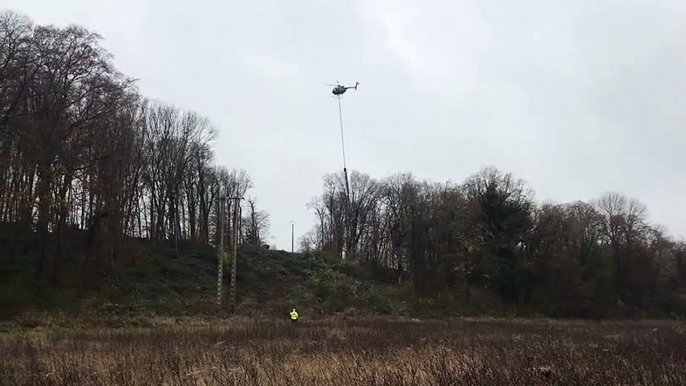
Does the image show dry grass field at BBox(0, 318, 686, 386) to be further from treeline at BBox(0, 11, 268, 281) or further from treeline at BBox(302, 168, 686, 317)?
treeline at BBox(302, 168, 686, 317)

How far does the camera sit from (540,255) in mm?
49250

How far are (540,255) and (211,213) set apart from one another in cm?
2962

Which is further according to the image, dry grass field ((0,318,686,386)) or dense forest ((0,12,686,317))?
dense forest ((0,12,686,317))

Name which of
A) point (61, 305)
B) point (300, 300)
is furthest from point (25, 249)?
point (300, 300)

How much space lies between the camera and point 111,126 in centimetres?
3594

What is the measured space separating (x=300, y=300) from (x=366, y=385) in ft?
117

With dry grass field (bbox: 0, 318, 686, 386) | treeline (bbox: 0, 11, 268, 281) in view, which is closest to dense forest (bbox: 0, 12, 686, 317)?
treeline (bbox: 0, 11, 268, 281)

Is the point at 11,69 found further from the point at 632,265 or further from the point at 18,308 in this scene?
the point at 632,265

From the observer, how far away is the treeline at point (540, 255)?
161ft

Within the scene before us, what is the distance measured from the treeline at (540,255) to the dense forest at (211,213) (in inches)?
4.4

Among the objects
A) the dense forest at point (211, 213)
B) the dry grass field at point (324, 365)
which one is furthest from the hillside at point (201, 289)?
the dry grass field at point (324, 365)

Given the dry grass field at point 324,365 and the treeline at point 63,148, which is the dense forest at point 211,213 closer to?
the treeline at point 63,148

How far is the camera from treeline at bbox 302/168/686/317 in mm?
48969

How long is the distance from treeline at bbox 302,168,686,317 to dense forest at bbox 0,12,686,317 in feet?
0.37
